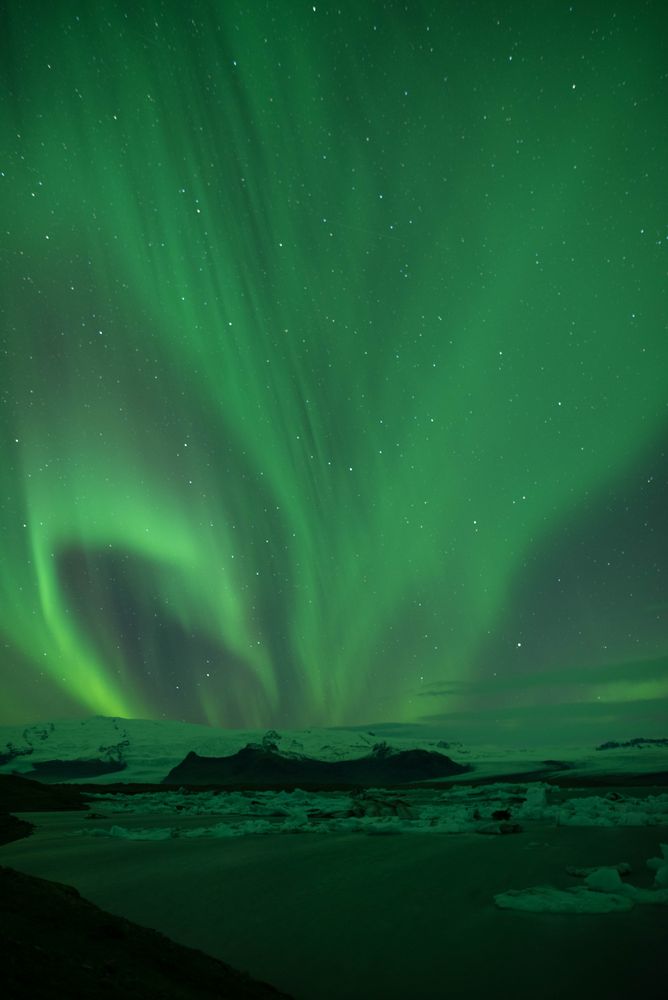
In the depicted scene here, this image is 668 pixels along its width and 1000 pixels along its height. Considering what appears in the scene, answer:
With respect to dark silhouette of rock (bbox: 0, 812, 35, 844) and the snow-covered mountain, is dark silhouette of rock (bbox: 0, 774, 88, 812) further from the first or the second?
the snow-covered mountain

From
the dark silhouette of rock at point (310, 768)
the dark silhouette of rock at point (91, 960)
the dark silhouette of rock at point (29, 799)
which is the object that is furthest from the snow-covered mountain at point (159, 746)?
the dark silhouette of rock at point (91, 960)

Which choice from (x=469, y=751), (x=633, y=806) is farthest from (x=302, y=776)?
(x=633, y=806)

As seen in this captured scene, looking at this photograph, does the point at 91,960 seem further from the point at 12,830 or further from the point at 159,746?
the point at 159,746

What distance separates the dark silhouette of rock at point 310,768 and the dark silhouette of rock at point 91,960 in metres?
92.2

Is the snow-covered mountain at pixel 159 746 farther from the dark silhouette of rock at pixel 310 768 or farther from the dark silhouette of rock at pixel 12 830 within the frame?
the dark silhouette of rock at pixel 12 830

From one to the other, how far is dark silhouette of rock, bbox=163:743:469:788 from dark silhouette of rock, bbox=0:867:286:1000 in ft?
302


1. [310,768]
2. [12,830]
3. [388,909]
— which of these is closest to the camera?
[388,909]

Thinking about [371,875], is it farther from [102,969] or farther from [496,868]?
[102,969]

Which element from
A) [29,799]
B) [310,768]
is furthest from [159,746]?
[29,799]

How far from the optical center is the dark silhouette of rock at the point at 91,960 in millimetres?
3711

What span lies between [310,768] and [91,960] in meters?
106

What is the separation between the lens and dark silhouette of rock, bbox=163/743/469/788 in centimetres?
9460

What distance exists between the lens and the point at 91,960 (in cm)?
438

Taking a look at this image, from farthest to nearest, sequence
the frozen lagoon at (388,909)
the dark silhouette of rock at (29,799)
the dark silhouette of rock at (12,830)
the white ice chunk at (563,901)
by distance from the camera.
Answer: the dark silhouette of rock at (29,799) → the dark silhouette of rock at (12,830) → the white ice chunk at (563,901) → the frozen lagoon at (388,909)
